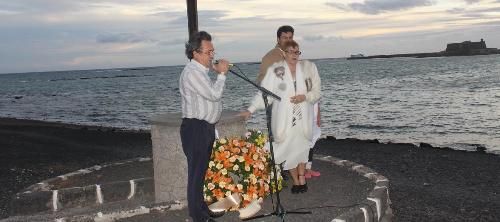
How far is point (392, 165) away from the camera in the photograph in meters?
12.7

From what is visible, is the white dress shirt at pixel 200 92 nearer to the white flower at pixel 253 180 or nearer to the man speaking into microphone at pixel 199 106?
the man speaking into microphone at pixel 199 106

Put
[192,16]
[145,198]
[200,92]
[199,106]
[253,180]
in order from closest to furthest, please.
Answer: [200,92] → [199,106] → [253,180] → [145,198] → [192,16]

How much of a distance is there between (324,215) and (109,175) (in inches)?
177

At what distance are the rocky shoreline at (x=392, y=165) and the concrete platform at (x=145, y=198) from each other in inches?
52.6

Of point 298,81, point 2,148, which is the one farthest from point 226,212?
point 2,148

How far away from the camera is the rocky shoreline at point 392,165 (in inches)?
341

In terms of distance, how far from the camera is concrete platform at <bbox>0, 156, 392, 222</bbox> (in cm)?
591

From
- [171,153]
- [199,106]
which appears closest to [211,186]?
[171,153]

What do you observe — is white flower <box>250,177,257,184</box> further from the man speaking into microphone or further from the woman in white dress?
the man speaking into microphone

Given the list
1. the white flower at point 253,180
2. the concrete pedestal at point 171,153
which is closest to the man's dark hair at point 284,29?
the concrete pedestal at point 171,153

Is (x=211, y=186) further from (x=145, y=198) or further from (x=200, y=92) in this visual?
(x=145, y=198)

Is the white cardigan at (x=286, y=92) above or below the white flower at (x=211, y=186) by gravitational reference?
above

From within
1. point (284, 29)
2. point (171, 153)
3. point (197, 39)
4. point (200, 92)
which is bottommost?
point (171, 153)

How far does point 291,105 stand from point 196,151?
5.55 ft
